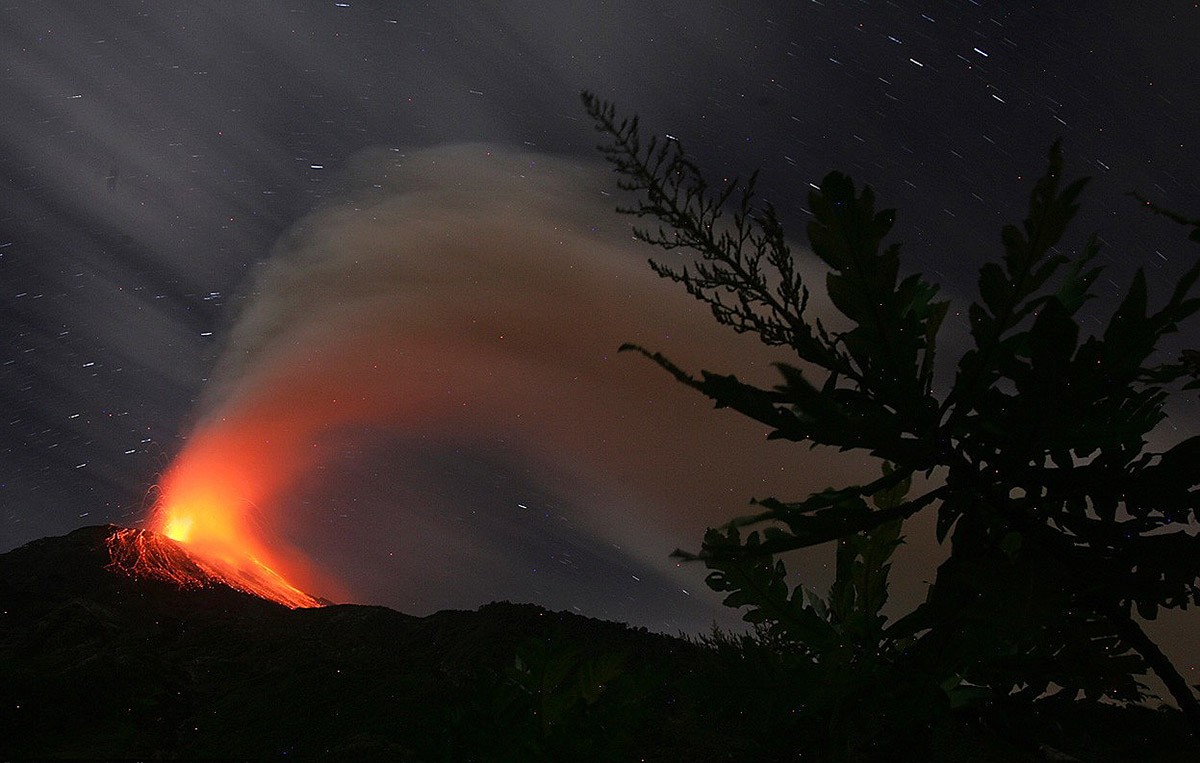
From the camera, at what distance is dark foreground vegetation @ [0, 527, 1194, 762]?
1813 millimetres

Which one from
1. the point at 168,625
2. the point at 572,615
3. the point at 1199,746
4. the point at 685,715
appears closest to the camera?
the point at 1199,746

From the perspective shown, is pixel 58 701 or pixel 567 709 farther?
pixel 58 701

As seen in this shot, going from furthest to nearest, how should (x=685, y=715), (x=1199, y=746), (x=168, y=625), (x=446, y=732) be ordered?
1. (x=168, y=625)
2. (x=685, y=715)
3. (x=446, y=732)
4. (x=1199, y=746)

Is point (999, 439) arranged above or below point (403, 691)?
above

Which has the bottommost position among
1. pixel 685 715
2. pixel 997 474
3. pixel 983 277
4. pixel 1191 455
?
pixel 685 715

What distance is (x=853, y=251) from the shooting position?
5.04 ft

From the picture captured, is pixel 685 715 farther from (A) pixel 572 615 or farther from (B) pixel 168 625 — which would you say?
(B) pixel 168 625

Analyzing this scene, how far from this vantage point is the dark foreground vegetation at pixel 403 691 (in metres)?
1.81

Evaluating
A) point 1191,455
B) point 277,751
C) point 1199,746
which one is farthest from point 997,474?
point 277,751

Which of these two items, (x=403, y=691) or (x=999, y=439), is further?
(x=403, y=691)

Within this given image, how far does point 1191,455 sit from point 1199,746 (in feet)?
2.37

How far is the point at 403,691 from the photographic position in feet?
39.4

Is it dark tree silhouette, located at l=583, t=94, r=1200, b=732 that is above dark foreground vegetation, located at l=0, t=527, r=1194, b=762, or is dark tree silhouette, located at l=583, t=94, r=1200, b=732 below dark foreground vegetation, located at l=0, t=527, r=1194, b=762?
above

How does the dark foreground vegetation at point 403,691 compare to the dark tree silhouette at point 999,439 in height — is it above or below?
below
